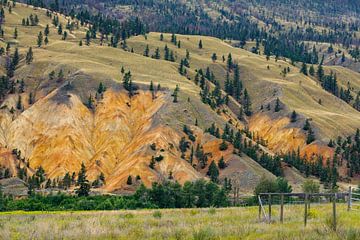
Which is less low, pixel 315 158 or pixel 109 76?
pixel 109 76

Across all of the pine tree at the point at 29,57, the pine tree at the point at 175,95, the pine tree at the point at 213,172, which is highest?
the pine tree at the point at 29,57

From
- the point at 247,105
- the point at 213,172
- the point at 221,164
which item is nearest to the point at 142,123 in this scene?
the point at 221,164

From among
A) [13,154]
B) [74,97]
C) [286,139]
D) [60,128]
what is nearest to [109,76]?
[74,97]

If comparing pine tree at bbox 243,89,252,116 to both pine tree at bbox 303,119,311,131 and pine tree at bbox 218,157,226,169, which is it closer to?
pine tree at bbox 303,119,311,131

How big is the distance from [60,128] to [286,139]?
6132 centimetres

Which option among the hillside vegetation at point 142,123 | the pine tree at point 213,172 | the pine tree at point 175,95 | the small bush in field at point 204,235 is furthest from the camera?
the pine tree at point 175,95

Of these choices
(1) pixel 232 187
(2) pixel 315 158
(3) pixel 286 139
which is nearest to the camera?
(1) pixel 232 187

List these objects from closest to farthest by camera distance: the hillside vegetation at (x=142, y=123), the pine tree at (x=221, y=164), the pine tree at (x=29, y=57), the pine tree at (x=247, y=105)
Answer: the hillside vegetation at (x=142, y=123)
the pine tree at (x=221, y=164)
the pine tree at (x=29, y=57)
the pine tree at (x=247, y=105)

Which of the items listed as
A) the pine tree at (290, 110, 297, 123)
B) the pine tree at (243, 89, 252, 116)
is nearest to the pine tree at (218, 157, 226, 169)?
the pine tree at (290, 110, 297, 123)

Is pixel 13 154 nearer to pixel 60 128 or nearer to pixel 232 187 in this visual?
pixel 60 128

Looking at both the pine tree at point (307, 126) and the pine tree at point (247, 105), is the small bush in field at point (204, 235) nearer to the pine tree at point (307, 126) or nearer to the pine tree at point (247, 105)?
the pine tree at point (307, 126)

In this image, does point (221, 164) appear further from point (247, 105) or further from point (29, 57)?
point (29, 57)

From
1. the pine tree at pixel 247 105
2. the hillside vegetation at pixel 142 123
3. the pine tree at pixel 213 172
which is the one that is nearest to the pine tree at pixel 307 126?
the hillside vegetation at pixel 142 123

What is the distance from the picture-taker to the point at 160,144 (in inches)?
4648
